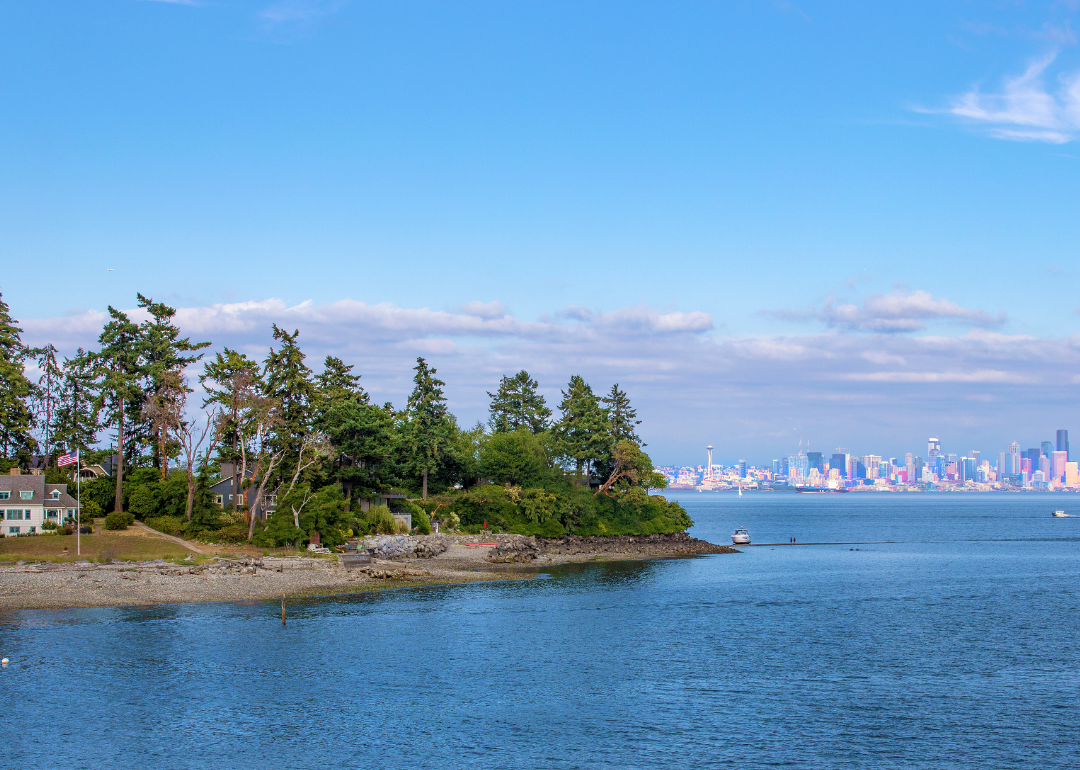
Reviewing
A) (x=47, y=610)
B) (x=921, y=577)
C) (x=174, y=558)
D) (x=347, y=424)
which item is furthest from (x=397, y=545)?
(x=921, y=577)

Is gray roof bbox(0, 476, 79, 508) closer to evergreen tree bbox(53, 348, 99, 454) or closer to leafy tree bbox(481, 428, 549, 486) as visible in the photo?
evergreen tree bbox(53, 348, 99, 454)

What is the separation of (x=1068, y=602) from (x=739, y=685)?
40.1 meters

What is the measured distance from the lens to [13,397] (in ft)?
270

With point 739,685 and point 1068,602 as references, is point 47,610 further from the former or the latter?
point 1068,602

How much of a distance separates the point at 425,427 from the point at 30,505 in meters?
41.5

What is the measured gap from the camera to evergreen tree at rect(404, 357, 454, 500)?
99.0m

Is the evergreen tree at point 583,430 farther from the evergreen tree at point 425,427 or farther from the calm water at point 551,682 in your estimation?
the calm water at point 551,682

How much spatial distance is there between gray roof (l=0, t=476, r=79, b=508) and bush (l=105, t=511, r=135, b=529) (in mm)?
3267

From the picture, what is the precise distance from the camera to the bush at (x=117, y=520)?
74062 millimetres

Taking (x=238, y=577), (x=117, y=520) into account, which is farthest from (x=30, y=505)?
(x=238, y=577)

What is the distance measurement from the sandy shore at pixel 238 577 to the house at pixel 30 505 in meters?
12.8

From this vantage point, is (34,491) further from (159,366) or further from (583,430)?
(583,430)

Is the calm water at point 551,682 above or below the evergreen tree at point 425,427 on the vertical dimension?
below

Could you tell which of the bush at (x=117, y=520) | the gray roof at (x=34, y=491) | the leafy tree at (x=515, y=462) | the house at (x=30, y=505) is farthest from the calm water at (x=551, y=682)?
the leafy tree at (x=515, y=462)
